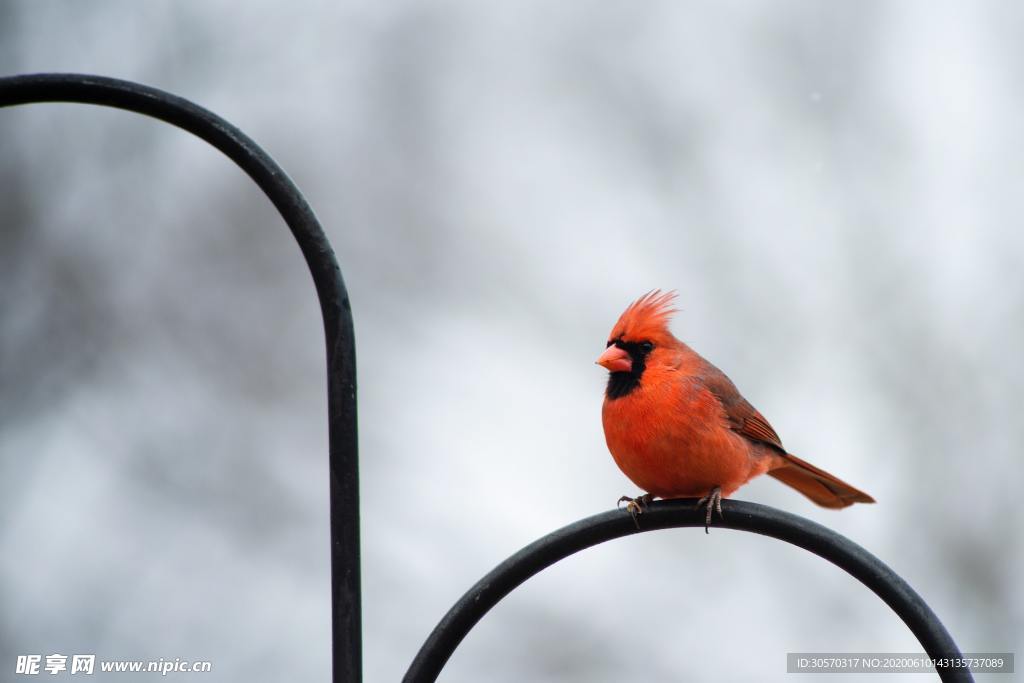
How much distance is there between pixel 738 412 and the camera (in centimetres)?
285

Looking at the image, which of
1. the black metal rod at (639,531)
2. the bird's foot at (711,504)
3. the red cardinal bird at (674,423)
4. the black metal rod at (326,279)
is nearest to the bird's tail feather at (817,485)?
the red cardinal bird at (674,423)

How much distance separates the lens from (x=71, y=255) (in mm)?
5758

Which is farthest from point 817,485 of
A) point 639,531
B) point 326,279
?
point 326,279

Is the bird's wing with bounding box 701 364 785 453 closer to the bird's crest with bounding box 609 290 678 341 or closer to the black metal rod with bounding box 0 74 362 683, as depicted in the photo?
the bird's crest with bounding box 609 290 678 341

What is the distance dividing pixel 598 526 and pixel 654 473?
0.61 m

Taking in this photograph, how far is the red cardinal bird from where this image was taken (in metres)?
2.52

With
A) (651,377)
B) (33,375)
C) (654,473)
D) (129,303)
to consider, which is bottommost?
(654,473)

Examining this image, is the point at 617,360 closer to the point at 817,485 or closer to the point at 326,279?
the point at 817,485

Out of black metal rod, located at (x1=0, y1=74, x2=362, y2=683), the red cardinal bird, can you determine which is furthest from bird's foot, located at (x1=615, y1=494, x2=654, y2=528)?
black metal rod, located at (x1=0, y1=74, x2=362, y2=683)

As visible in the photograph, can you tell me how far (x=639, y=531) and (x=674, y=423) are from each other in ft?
1.96

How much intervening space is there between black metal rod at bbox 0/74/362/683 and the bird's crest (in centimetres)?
113

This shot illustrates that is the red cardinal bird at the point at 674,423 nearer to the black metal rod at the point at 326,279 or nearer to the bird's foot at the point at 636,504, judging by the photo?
the bird's foot at the point at 636,504

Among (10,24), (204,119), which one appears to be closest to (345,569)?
(204,119)

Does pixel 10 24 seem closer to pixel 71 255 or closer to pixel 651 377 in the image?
pixel 71 255
